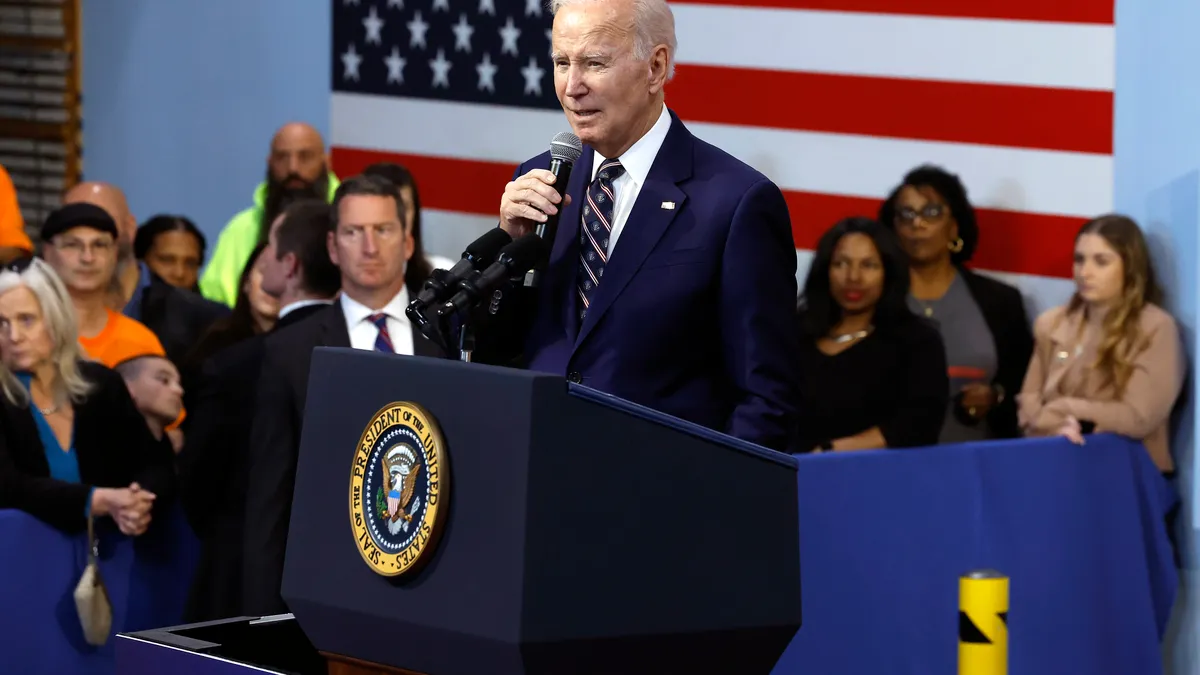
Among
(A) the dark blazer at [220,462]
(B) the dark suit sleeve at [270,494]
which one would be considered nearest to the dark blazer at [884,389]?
(A) the dark blazer at [220,462]

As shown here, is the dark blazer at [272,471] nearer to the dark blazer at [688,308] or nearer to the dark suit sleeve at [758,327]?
the dark blazer at [688,308]

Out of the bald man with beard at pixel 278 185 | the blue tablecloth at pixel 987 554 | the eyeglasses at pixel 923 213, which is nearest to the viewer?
the blue tablecloth at pixel 987 554

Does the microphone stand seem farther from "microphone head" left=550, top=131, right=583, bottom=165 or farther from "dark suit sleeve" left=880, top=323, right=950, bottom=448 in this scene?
"dark suit sleeve" left=880, top=323, right=950, bottom=448

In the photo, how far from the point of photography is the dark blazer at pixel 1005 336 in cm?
612

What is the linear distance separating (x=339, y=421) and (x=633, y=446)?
39cm

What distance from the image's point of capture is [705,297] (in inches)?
105

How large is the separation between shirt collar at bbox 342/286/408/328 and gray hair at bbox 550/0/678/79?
1903mm

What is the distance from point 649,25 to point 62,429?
2676 millimetres

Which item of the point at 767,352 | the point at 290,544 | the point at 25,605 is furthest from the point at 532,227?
the point at 25,605

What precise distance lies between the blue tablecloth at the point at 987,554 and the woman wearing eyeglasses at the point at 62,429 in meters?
1.76

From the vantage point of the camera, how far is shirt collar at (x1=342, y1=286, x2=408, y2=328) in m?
4.44

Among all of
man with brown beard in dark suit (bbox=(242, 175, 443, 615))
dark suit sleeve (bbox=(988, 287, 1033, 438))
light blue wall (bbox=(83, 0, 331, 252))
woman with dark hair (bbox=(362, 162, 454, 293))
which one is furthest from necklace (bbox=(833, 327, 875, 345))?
light blue wall (bbox=(83, 0, 331, 252))

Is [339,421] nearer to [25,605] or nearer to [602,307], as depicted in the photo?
[602,307]

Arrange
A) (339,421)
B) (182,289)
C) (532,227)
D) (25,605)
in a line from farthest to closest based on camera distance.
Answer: (182,289) < (25,605) < (532,227) < (339,421)
